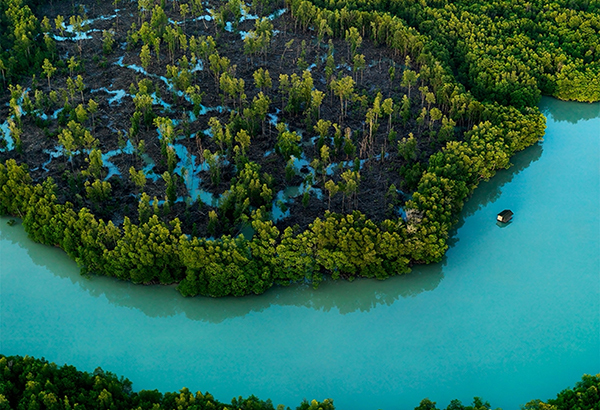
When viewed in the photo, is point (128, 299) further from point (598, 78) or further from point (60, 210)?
point (598, 78)

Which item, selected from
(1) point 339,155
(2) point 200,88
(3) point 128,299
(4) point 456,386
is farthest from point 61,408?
(2) point 200,88

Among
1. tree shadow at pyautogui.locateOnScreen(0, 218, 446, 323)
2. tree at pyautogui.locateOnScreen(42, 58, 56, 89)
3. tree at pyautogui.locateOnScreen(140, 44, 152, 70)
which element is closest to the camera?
tree shadow at pyautogui.locateOnScreen(0, 218, 446, 323)

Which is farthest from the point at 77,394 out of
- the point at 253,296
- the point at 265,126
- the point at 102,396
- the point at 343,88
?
the point at 343,88

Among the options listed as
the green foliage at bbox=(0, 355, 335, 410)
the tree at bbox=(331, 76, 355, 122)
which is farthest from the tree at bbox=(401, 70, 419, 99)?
the green foliage at bbox=(0, 355, 335, 410)

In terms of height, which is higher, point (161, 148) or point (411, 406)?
point (161, 148)

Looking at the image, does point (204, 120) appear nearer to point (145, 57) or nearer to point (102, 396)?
point (145, 57)

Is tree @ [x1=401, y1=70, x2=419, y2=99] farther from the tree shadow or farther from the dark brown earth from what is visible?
the tree shadow
